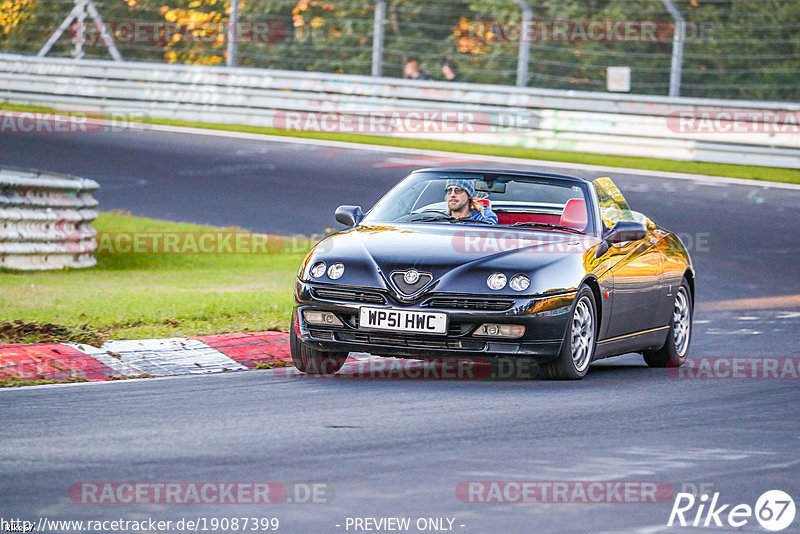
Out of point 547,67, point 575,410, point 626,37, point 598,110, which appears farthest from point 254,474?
point 626,37

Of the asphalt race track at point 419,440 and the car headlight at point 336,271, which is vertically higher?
the car headlight at point 336,271

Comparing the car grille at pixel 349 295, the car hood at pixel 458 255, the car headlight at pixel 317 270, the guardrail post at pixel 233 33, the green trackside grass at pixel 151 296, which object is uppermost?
the guardrail post at pixel 233 33

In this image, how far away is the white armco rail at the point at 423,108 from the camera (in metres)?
22.0

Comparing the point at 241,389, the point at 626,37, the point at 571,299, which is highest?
the point at 626,37

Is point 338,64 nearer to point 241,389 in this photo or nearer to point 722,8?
point 722,8

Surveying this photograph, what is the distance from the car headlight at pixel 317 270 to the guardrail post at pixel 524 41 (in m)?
15.4

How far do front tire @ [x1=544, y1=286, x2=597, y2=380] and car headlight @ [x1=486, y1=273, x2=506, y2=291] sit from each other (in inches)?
19.9

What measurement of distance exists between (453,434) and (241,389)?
6.03 ft

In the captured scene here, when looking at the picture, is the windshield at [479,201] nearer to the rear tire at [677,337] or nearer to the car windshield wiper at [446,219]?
the car windshield wiper at [446,219]

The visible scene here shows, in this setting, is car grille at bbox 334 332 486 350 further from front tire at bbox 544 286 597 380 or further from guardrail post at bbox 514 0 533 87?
guardrail post at bbox 514 0 533 87

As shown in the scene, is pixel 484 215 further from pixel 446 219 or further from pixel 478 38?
pixel 478 38

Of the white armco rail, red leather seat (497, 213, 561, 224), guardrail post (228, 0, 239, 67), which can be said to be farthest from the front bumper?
guardrail post (228, 0, 239, 67)

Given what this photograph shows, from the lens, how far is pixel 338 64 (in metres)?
28.1

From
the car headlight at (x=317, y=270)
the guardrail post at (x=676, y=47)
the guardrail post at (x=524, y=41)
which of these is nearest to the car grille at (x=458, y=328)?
the car headlight at (x=317, y=270)
